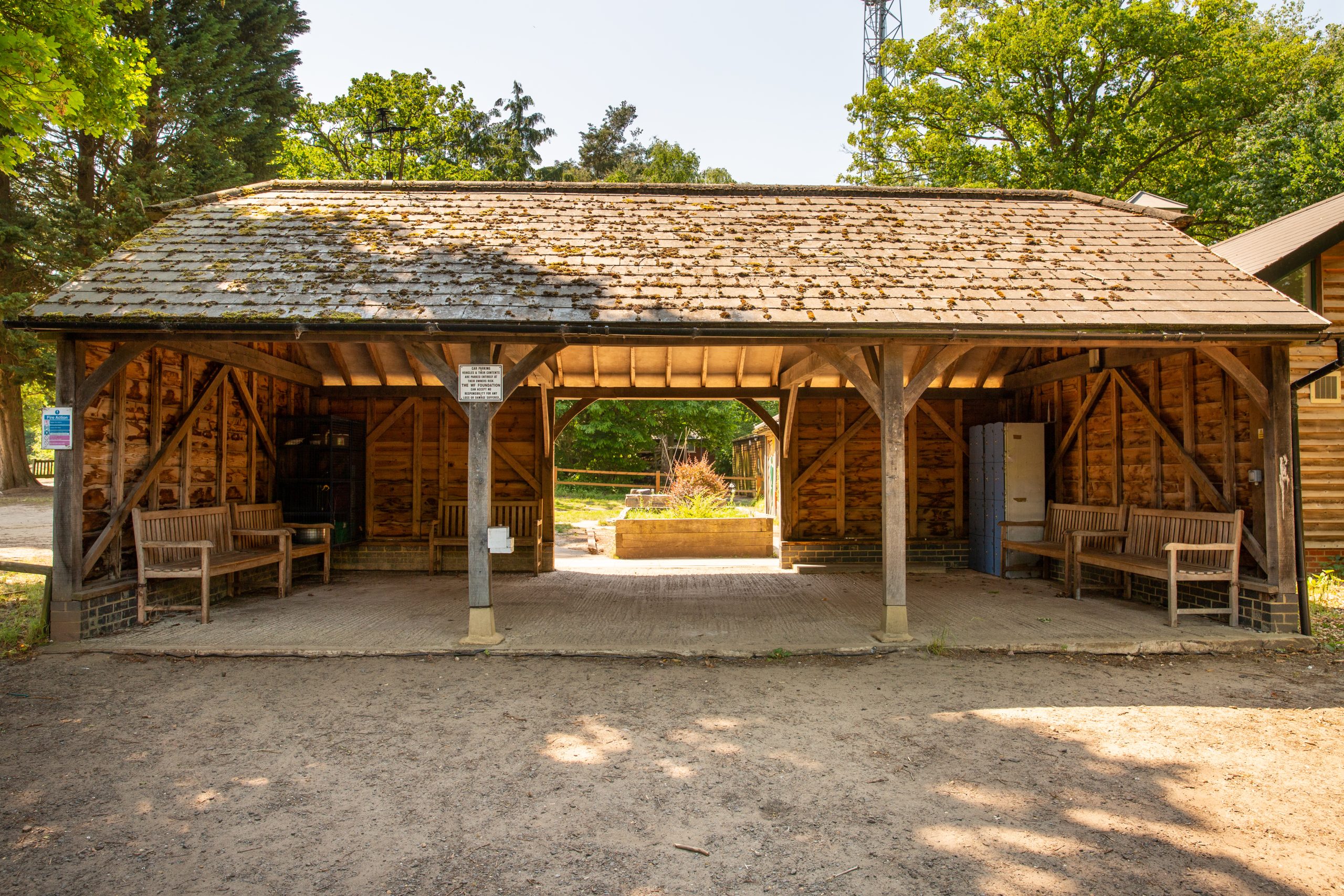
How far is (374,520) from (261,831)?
752 centimetres

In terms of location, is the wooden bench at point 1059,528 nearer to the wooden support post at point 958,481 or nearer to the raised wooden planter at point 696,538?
the wooden support post at point 958,481

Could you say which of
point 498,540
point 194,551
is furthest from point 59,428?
point 498,540

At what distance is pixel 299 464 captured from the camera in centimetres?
967

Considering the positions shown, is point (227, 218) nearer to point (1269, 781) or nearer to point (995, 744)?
point (995, 744)

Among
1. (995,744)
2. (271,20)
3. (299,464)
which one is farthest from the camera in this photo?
(271,20)

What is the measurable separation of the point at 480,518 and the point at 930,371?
3.98 metres

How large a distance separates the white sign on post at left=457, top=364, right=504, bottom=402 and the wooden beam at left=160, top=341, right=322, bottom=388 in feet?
7.93

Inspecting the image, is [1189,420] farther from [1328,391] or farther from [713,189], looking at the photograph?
[713,189]

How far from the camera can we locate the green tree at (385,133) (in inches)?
930

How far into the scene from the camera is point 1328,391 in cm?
887

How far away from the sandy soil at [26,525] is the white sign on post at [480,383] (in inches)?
267

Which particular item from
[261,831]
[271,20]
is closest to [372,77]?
[271,20]

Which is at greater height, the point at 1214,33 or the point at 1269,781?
the point at 1214,33

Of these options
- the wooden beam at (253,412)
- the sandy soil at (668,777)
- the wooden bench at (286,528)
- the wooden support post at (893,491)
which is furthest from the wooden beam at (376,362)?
the wooden support post at (893,491)
